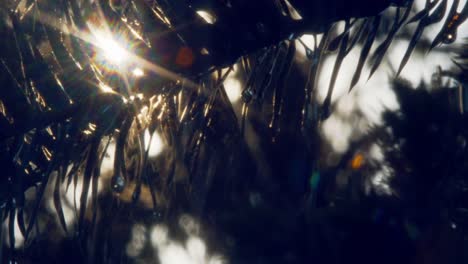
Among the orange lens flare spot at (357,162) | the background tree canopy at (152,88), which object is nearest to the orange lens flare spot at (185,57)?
the background tree canopy at (152,88)

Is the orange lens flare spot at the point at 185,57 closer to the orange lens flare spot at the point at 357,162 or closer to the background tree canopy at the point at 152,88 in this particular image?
the background tree canopy at the point at 152,88

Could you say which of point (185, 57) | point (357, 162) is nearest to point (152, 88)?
point (185, 57)

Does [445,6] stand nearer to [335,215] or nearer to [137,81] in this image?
[137,81]

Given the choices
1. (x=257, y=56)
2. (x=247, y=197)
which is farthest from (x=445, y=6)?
(x=247, y=197)

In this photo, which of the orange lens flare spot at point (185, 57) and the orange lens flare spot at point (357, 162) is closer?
the orange lens flare spot at point (185, 57)

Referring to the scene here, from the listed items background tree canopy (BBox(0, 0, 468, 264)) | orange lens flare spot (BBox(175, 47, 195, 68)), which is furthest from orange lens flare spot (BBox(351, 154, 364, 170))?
orange lens flare spot (BBox(175, 47, 195, 68))

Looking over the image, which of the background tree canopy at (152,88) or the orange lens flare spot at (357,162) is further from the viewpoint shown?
the orange lens flare spot at (357,162)

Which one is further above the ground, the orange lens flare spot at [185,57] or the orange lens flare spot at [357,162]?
the orange lens flare spot at [357,162]

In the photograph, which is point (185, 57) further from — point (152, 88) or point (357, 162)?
point (357, 162)
